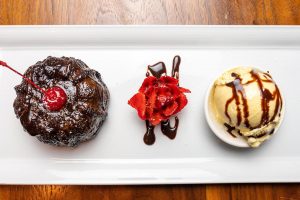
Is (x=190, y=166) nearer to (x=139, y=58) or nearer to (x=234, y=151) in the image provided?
(x=234, y=151)

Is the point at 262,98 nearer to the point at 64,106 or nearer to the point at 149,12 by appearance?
the point at 149,12

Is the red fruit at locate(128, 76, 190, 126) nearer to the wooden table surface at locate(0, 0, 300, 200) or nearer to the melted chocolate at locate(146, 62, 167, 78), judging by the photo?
the melted chocolate at locate(146, 62, 167, 78)

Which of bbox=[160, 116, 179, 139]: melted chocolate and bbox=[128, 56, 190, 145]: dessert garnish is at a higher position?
bbox=[128, 56, 190, 145]: dessert garnish

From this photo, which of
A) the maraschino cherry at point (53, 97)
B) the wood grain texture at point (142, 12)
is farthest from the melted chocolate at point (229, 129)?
the maraschino cherry at point (53, 97)

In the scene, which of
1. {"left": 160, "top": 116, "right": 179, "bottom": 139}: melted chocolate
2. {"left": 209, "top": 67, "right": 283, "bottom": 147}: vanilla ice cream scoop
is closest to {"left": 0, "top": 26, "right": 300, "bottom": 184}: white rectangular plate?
{"left": 160, "top": 116, "right": 179, "bottom": 139}: melted chocolate

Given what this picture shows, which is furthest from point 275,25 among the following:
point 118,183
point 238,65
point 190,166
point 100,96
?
point 118,183

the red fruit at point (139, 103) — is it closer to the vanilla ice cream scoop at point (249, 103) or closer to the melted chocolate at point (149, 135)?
the melted chocolate at point (149, 135)
